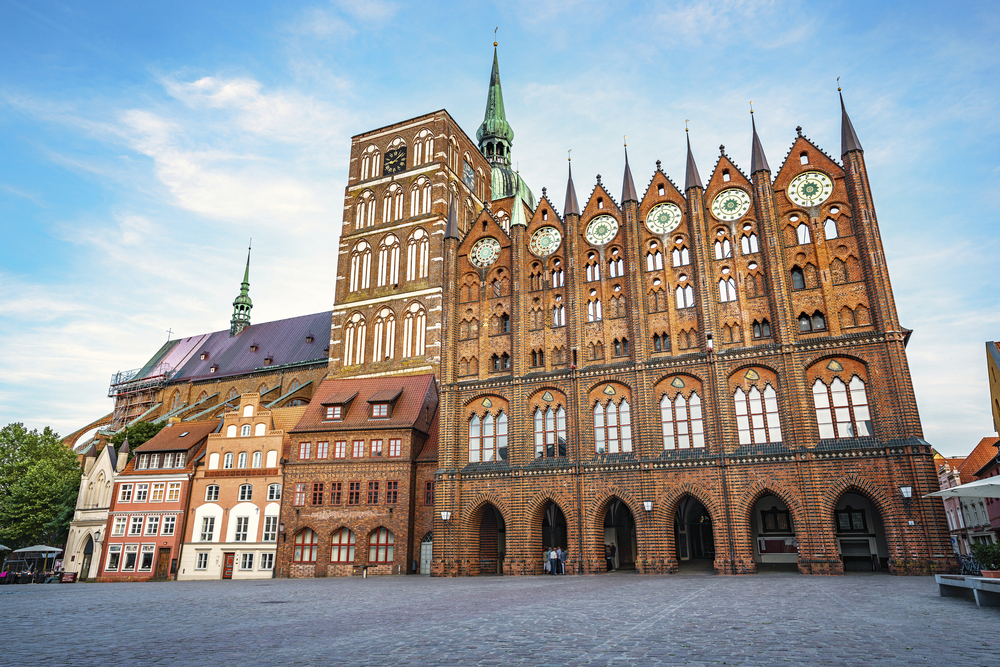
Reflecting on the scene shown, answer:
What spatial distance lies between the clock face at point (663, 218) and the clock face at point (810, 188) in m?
5.76

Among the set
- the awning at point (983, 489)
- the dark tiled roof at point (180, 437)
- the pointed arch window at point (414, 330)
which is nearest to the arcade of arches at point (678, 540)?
the awning at point (983, 489)

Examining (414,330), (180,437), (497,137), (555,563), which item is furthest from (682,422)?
(497,137)

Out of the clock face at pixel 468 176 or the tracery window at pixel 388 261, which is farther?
the clock face at pixel 468 176

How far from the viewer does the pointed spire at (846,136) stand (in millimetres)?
32500

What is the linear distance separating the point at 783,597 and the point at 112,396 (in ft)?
264

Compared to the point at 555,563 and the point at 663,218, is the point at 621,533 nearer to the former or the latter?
the point at 555,563

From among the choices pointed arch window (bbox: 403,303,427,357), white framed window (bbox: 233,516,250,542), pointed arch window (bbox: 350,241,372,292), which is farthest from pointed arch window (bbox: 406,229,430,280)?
white framed window (bbox: 233,516,250,542)

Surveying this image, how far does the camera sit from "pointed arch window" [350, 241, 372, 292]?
56250mm

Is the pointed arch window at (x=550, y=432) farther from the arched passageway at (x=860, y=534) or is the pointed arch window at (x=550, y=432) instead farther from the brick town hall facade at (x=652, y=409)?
the arched passageway at (x=860, y=534)

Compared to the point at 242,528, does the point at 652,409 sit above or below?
above

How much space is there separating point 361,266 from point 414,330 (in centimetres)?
875

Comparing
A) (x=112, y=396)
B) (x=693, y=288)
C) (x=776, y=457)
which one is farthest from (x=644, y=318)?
(x=112, y=396)

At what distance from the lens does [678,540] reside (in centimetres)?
3950

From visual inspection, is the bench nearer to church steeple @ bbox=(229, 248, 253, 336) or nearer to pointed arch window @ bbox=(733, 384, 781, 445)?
pointed arch window @ bbox=(733, 384, 781, 445)
